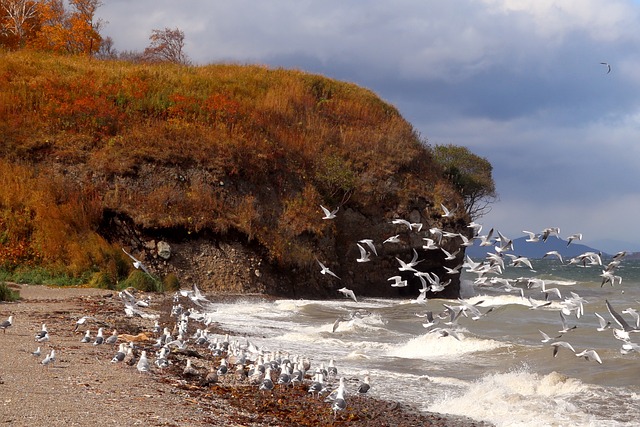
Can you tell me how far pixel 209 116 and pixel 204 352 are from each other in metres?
20.3

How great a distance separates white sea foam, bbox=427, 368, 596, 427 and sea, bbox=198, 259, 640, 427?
15mm

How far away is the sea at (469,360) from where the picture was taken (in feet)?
37.5

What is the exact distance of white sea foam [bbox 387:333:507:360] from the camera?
647 inches

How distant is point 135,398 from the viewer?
924 cm

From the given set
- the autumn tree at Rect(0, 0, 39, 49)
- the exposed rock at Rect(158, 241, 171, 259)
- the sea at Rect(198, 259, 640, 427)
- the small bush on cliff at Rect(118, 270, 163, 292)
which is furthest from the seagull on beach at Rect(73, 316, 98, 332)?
the autumn tree at Rect(0, 0, 39, 49)

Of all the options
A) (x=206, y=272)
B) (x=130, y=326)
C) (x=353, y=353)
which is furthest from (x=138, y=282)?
(x=353, y=353)

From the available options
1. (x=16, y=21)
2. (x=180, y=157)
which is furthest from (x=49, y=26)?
(x=180, y=157)

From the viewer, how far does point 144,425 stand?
8.09 metres

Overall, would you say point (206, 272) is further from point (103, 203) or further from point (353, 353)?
point (353, 353)

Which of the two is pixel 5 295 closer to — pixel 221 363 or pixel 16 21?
pixel 221 363

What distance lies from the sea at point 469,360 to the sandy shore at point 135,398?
4.43 feet

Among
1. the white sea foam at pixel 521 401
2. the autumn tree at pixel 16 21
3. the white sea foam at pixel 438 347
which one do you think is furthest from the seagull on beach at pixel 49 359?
the autumn tree at pixel 16 21

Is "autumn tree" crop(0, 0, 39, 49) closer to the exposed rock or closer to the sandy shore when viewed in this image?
the exposed rock

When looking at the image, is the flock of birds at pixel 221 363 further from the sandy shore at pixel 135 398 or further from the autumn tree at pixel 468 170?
the autumn tree at pixel 468 170
